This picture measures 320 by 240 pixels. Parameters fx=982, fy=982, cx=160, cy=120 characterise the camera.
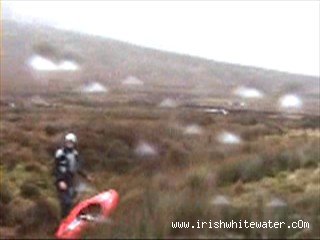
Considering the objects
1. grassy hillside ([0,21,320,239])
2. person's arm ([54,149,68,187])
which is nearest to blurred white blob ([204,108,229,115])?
grassy hillside ([0,21,320,239])

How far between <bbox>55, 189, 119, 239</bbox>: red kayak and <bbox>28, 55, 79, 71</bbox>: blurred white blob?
0.87m

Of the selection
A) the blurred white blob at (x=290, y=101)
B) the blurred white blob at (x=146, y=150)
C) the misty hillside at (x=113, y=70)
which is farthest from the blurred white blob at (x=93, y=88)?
the blurred white blob at (x=290, y=101)

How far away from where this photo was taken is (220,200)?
19.8 feet

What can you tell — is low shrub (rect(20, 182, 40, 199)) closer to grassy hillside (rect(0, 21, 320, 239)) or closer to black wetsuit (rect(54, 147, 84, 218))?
grassy hillside (rect(0, 21, 320, 239))

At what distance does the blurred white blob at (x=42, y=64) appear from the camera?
6336mm

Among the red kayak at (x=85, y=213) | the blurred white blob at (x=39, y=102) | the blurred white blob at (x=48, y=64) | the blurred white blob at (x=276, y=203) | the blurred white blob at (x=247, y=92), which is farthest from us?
the blurred white blob at (x=247, y=92)

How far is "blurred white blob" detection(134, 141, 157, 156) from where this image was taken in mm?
6242

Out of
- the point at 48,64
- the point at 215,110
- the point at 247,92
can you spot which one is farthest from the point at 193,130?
the point at 48,64

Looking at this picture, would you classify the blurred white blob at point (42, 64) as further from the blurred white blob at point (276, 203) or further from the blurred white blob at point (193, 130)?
the blurred white blob at point (276, 203)

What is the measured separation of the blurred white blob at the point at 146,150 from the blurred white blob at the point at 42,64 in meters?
0.75

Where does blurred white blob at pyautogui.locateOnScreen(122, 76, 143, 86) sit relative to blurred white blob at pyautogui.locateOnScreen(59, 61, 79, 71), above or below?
below

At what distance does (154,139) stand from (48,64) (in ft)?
2.76

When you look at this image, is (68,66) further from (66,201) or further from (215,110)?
(215,110)

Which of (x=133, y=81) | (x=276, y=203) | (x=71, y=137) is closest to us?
(x=276, y=203)
